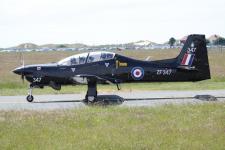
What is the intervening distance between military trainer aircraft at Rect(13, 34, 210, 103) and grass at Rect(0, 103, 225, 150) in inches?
177

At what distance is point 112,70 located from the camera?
1947cm

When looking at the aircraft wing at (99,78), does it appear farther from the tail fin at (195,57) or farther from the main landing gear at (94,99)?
the tail fin at (195,57)

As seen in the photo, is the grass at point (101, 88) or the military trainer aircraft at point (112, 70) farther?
the grass at point (101, 88)

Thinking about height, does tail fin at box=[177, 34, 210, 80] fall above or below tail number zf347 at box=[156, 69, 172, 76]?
above

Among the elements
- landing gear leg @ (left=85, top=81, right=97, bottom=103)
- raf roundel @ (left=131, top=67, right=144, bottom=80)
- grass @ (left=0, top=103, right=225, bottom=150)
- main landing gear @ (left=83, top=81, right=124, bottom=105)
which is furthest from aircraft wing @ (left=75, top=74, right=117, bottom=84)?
grass @ (left=0, top=103, right=225, bottom=150)

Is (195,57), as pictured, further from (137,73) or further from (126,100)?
(126,100)

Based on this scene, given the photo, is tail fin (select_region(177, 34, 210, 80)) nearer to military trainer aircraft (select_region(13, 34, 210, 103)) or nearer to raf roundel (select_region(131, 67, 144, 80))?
military trainer aircraft (select_region(13, 34, 210, 103))

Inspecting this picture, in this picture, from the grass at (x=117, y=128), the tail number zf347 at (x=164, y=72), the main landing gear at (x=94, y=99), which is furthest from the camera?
the tail number zf347 at (x=164, y=72)

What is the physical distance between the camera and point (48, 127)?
11.6 meters

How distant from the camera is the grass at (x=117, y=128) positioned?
9602 mm

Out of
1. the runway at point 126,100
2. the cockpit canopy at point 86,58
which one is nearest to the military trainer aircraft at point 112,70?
the cockpit canopy at point 86,58

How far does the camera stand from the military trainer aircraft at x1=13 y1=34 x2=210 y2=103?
1902cm

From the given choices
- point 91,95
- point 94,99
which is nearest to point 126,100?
point 94,99

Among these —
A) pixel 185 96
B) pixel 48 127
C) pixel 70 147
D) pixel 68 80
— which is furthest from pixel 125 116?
pixel 185 96
